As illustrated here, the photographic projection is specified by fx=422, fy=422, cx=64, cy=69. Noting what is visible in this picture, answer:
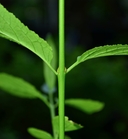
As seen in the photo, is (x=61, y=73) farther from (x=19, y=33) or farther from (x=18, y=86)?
(x=18, y=86)

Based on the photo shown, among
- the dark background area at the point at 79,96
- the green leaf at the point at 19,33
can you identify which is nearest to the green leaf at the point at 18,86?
the green leaf at the point at 19,33

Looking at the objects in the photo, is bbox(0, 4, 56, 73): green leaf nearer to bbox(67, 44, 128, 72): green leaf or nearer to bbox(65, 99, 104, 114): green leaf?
bbox(67, 44, 128, 72): green leaf

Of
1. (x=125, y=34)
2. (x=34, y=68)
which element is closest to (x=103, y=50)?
(x=34, y=68)

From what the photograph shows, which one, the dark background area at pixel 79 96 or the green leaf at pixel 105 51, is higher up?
the dark background area at pixel 79 96

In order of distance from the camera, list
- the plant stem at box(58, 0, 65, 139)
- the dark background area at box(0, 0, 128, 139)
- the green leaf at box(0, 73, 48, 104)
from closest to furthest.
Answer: the plant stem at box(58, 0, 65, 139), the green leaf at box(0, 73, 48, 104), the dark background area at box(0, 0, 128, 139)

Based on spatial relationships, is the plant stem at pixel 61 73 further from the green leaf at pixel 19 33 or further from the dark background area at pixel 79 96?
the dark background area at pixel 79 96

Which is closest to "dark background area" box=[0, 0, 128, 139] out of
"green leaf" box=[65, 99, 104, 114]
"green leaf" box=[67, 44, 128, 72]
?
"green leaf" box=[65, 99, 104, 114]

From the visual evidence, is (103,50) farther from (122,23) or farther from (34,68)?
(122,23)

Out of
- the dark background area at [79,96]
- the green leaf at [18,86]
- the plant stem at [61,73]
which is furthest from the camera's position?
the dark background area at [79,96]
